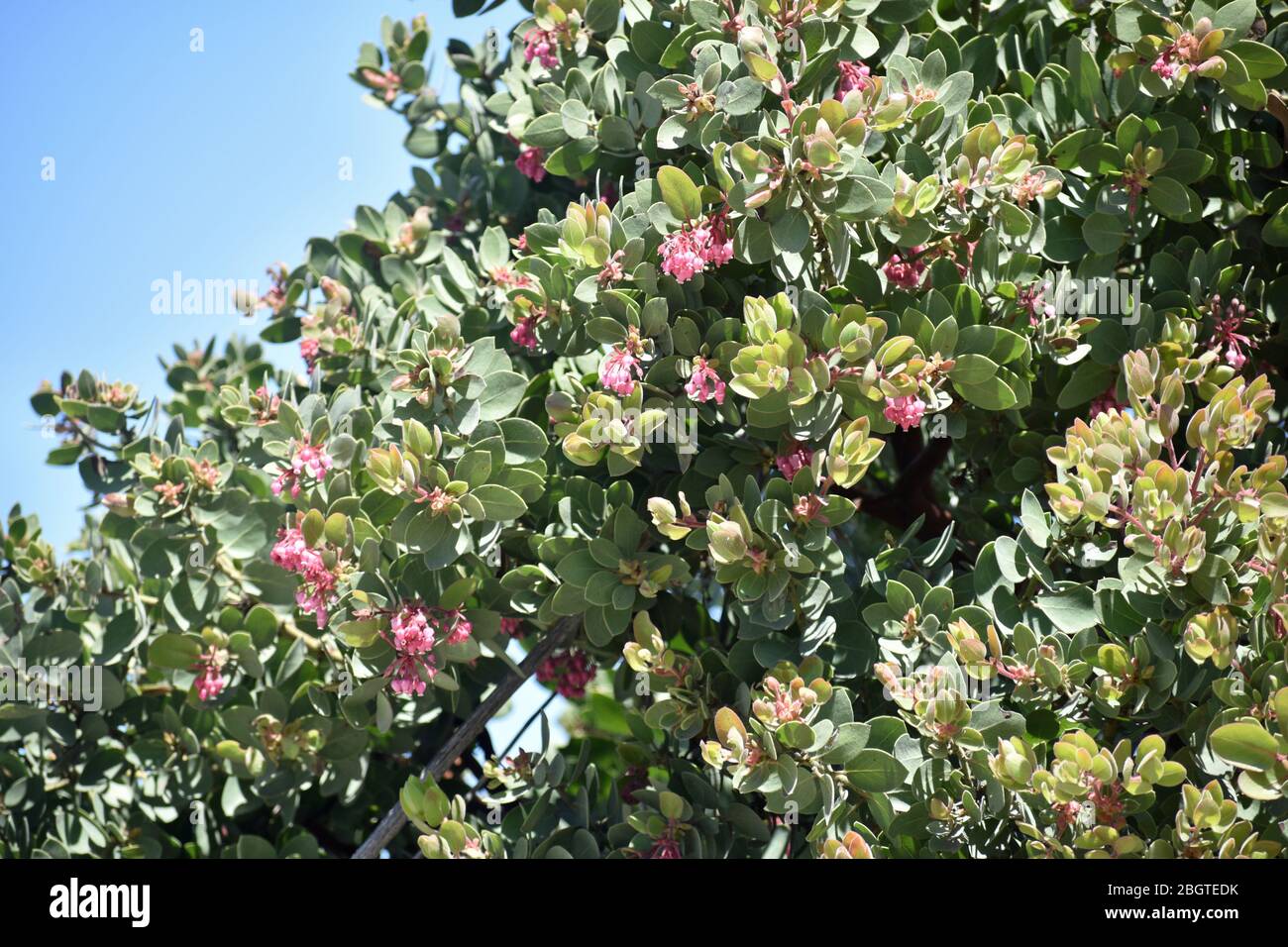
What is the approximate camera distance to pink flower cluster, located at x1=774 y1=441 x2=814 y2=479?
278 cm

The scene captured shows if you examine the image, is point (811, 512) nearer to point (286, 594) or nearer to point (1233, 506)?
point (1233, 506)

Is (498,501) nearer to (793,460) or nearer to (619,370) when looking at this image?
(619,370)

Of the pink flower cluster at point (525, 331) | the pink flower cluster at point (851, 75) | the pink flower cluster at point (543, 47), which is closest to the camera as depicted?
the pink flower cluster at point (851, 75)

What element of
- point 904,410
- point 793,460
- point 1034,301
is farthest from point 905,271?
point 793,460

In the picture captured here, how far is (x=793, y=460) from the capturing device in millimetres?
2789

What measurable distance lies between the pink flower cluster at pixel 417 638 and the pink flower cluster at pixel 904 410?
1170 millimetres

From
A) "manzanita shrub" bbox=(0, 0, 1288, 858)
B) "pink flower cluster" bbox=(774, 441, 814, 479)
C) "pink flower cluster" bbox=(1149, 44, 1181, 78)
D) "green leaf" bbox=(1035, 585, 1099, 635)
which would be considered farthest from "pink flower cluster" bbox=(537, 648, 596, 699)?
"pink flower cluster" bbox=(1149, 44, 1181, 78)

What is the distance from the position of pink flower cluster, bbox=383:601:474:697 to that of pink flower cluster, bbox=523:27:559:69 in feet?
5.35

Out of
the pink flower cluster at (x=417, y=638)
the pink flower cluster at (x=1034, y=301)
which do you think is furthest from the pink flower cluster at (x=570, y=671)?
the pink flower cluster at (x=1034, y=301)

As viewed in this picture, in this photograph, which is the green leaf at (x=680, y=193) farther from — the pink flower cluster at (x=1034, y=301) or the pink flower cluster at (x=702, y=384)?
the pink flower cluster at (x=1034, y=301)

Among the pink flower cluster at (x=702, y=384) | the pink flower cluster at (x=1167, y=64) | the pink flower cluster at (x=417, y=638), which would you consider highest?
the pink flower cluster at (x=1167, y=64)

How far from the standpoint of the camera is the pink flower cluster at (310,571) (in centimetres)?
291

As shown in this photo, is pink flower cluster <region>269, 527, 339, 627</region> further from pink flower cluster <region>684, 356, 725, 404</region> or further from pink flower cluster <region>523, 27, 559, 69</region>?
pink flower cluster <region>523, 27, 559, 69</region>
